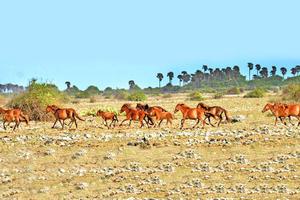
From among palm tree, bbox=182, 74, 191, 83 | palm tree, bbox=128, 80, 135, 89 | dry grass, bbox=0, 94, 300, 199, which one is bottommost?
dry grass, bbox=0, 94, 300, 199

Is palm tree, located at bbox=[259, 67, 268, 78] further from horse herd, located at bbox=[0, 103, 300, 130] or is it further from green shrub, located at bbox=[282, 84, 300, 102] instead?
horse herd, located at bbox=[0, 103, 300, 130]

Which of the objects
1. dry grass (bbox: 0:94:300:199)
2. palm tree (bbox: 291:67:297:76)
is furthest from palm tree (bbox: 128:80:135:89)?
dry grass (bbox: 0:94:300:199)

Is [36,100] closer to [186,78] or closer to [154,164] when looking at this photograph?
[154,164]

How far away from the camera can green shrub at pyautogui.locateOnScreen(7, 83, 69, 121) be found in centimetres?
3791

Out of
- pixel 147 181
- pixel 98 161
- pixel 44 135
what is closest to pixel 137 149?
pixel 98 161

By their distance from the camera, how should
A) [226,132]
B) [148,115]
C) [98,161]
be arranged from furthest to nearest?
[148,115], [226,132], [98,161]

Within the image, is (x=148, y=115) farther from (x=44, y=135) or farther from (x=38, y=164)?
(x=38, y=164)

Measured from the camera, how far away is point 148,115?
3039 cm

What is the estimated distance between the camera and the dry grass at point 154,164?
20.7m

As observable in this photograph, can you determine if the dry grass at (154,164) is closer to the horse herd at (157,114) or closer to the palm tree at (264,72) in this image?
the horse herd at (157,114)

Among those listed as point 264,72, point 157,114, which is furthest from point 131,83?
point 157,114

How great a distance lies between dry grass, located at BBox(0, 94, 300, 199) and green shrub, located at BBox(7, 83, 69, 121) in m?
9.77

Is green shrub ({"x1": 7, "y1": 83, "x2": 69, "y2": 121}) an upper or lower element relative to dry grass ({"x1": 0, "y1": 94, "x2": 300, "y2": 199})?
upper

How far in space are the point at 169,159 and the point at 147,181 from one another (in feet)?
7.21
